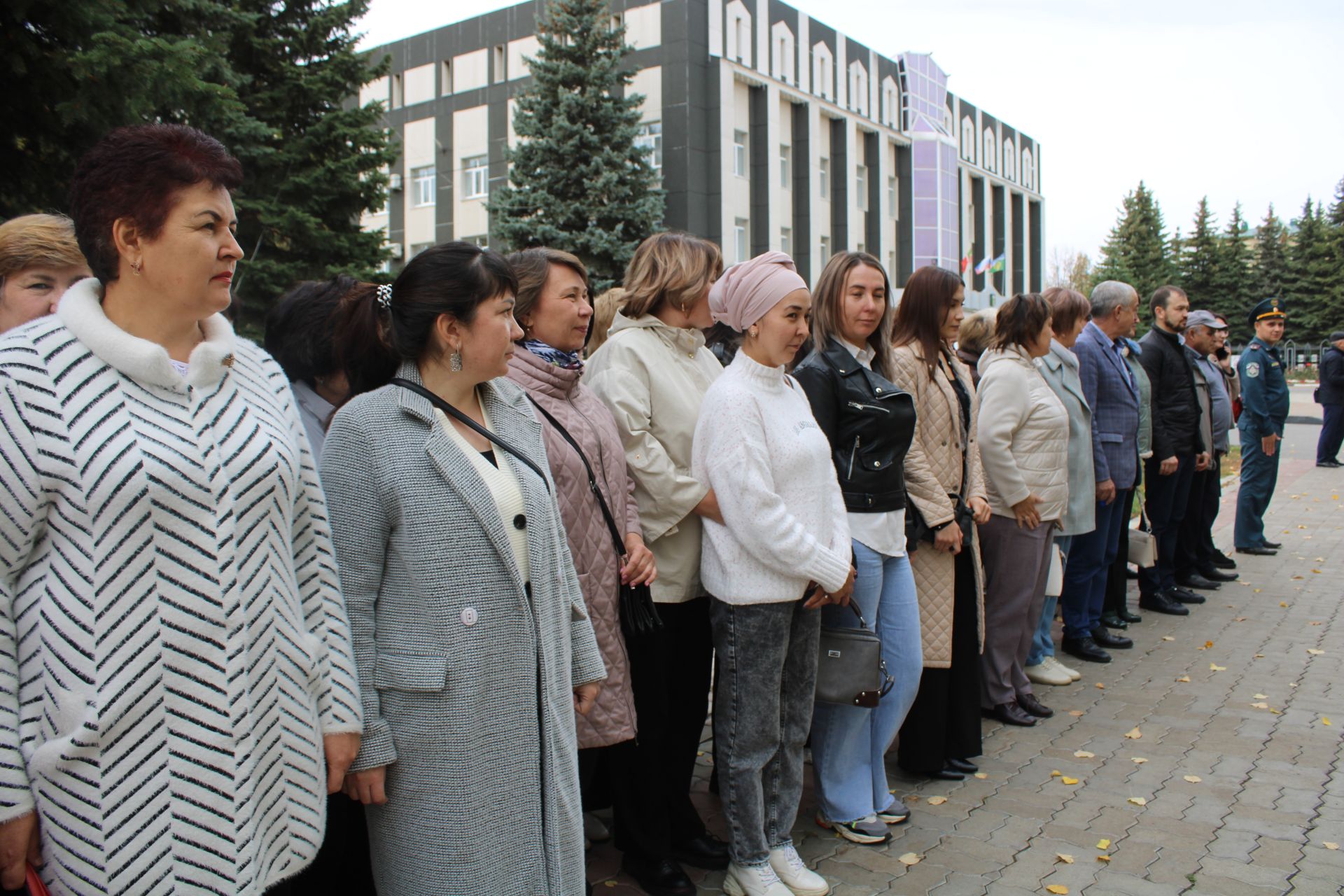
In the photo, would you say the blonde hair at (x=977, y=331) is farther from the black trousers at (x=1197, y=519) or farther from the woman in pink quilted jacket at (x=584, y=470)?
Result: the woman in pink quilted jacket at (x=584, y=470)

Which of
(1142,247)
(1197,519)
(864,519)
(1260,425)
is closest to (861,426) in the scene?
(864,519)

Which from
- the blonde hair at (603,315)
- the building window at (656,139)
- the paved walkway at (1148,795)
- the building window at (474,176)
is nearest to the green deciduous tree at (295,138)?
the blonde hair at (603,315)

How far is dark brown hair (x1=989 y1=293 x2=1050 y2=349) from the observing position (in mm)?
5949

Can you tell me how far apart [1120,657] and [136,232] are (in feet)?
22.4

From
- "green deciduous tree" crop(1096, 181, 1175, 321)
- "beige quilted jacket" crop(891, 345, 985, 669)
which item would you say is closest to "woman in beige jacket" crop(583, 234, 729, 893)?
"beige quilted jacket" crop(891, 345, 985, 669)

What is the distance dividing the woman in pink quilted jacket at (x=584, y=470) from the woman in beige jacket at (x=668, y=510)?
0.30 feet

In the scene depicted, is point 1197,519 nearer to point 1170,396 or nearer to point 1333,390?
point 1170,396

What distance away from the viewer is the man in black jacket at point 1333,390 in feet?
49.0

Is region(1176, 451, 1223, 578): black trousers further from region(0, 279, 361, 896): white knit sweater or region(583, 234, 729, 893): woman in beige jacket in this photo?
region(0, 279, 361, 896): white knit sweater

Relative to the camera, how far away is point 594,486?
3.52 m

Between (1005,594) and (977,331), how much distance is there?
205 centimetres

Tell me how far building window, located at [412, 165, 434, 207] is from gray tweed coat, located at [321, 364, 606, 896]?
128 feet

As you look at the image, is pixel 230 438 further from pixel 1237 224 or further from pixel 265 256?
pixel 1237 224

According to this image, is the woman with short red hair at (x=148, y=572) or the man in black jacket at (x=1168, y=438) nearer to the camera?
the woman with short red hair at (x=148, y=572)
